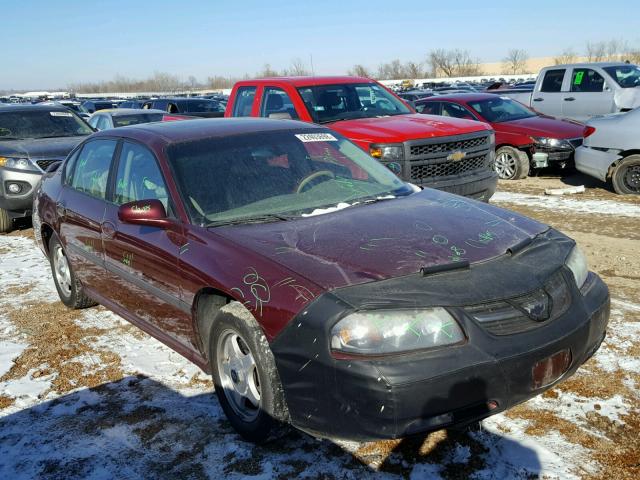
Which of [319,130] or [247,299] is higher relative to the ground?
[319,130]

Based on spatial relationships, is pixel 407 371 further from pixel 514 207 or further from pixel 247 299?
pixel 514 207

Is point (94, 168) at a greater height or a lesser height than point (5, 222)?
greater

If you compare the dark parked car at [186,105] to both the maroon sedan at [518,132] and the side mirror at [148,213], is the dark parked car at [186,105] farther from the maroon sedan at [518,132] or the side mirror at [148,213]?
the side mirror at [148,213]

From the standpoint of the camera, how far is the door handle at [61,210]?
5.05 metres

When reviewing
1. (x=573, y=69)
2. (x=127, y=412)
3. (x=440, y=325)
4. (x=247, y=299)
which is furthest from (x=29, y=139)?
(x=573, y=69)

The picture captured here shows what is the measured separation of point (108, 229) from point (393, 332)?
2.50m

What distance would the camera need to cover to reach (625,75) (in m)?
12.6

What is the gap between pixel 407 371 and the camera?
249cm

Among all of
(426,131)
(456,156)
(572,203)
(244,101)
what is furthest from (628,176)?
(244,101)

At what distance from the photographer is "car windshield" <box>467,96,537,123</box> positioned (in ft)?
37.4

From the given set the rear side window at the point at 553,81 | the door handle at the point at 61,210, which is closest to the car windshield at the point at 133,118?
the door handle at the point at 61,210

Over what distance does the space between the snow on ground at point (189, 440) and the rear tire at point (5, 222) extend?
5248 mm

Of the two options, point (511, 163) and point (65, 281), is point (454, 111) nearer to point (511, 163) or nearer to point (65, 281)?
point (511, 163)

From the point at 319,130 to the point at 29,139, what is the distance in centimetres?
673
